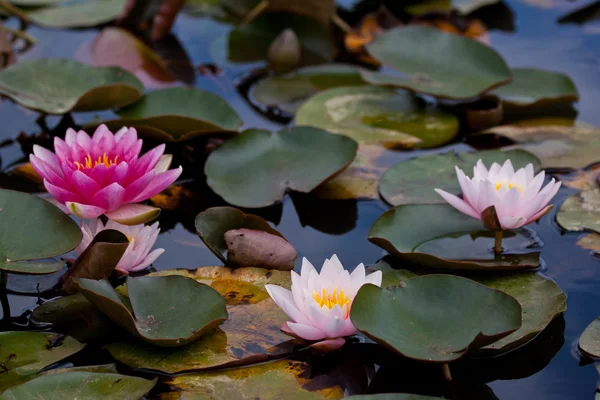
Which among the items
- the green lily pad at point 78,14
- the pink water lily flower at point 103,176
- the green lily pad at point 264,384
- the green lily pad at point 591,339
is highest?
the pink water lily flower at point 103,176

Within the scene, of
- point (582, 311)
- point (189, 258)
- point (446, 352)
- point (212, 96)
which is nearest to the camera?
point (446, 352)

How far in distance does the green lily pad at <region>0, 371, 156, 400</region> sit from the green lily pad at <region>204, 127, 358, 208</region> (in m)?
0.91

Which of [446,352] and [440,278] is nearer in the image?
[446,352]

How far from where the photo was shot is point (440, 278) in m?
1.83

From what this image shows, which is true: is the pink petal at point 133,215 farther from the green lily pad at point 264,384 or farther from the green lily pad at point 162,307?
the green lily pad at point 264,384

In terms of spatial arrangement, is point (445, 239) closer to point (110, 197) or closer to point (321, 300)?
point (321, 300)

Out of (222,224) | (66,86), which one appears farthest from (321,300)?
(66,86)

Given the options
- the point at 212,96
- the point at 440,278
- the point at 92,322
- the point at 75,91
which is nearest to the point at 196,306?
the point at 92,322

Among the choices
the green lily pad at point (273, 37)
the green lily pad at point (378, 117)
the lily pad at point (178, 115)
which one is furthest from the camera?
A: the green lily pad at point (273, 37)

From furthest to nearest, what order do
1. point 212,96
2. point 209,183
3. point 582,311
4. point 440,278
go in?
point 212,96 < point 209,183 < point 582,311 < point 440,278

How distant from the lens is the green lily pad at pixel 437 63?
3113 mm

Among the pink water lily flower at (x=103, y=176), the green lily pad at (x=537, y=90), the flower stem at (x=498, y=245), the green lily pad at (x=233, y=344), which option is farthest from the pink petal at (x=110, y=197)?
the green lily pad at (x=537, y=90)

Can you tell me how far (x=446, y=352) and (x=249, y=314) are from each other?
0.56m

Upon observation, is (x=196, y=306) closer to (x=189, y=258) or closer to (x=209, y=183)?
(x=189, y=258)
